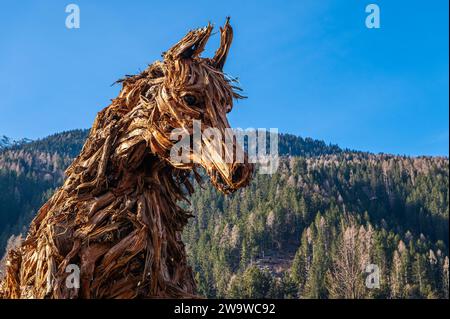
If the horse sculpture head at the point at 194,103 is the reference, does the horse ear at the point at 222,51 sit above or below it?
above

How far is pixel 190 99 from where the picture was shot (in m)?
3.18

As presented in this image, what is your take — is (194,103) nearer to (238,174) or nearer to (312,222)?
(238,174)

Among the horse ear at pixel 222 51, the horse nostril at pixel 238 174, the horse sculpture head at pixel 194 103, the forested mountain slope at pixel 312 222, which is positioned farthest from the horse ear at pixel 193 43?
the forested mountain slope at pixel 312 222

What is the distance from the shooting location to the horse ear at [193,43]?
3195mm

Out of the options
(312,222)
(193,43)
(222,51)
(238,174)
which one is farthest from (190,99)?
(312,222)

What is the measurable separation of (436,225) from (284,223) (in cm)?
3815

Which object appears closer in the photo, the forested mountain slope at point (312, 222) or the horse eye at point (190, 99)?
the horse eye at point (190, 99)

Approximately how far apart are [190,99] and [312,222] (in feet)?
371

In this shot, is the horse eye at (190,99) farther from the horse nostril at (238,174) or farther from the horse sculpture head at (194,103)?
the horse nostril at (238,174)

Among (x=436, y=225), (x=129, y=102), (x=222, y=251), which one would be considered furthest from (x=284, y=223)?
(x=129, y=102)

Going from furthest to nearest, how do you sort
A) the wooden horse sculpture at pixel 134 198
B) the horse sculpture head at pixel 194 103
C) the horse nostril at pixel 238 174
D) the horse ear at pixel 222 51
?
the horse ear at pixel 222 51 → the wooden horse sculpture at pixel 134 198 → the horse sculpture head at pixel 194 103 → the horse nostril at pixel 238 174

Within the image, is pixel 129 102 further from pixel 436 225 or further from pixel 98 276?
pixel 436 225

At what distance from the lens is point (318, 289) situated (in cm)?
7862
